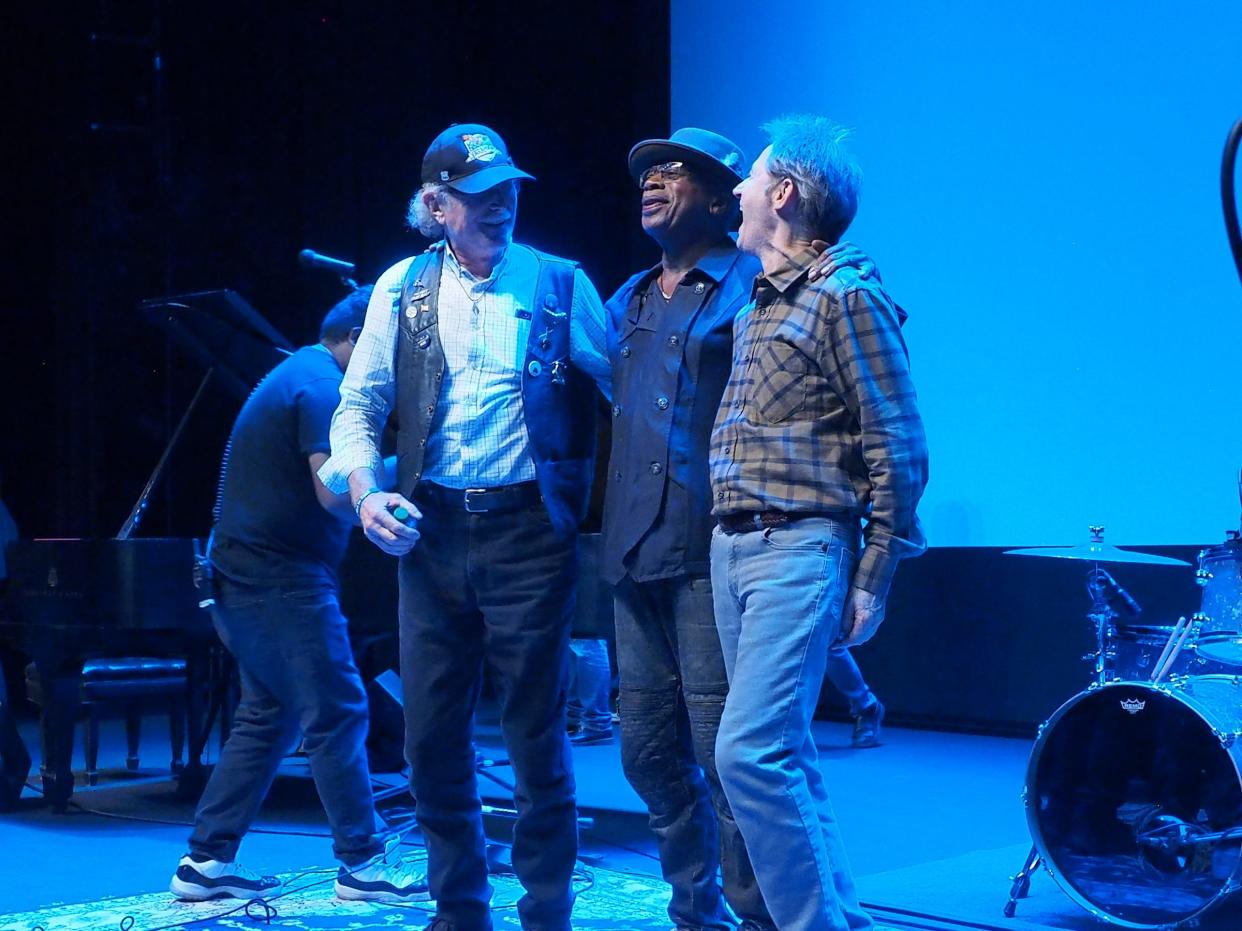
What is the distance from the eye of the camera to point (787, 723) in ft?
8.57

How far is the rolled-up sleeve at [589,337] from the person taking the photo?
3.28 m

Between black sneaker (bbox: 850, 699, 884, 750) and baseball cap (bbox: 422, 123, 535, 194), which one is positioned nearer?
baseball cap (bbox: 422, 123, 535, 194)

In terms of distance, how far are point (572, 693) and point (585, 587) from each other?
2194mm

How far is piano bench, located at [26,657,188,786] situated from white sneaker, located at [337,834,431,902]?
2.38 metres

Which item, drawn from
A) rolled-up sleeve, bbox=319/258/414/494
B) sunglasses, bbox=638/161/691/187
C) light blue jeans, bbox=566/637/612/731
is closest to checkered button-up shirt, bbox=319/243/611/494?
rolled-up sleeve, bbox=319/258/414/494

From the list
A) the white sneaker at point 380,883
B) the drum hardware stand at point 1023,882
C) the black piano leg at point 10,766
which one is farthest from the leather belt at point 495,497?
the black piano leg at point 10,766

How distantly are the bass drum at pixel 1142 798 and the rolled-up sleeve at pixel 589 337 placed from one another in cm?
154

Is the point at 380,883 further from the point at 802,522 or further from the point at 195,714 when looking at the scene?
the point at 195,714

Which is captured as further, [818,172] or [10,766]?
[10,766]

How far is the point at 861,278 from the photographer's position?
278cm

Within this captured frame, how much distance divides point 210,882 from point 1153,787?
239 cm

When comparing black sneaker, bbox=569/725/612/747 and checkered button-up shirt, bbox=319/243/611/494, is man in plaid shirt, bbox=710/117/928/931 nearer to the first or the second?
checkered button-up shirt, bbox=319/243/611/494

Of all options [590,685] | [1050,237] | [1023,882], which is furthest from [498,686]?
[1050,237]

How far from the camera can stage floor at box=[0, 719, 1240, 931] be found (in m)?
3.79
